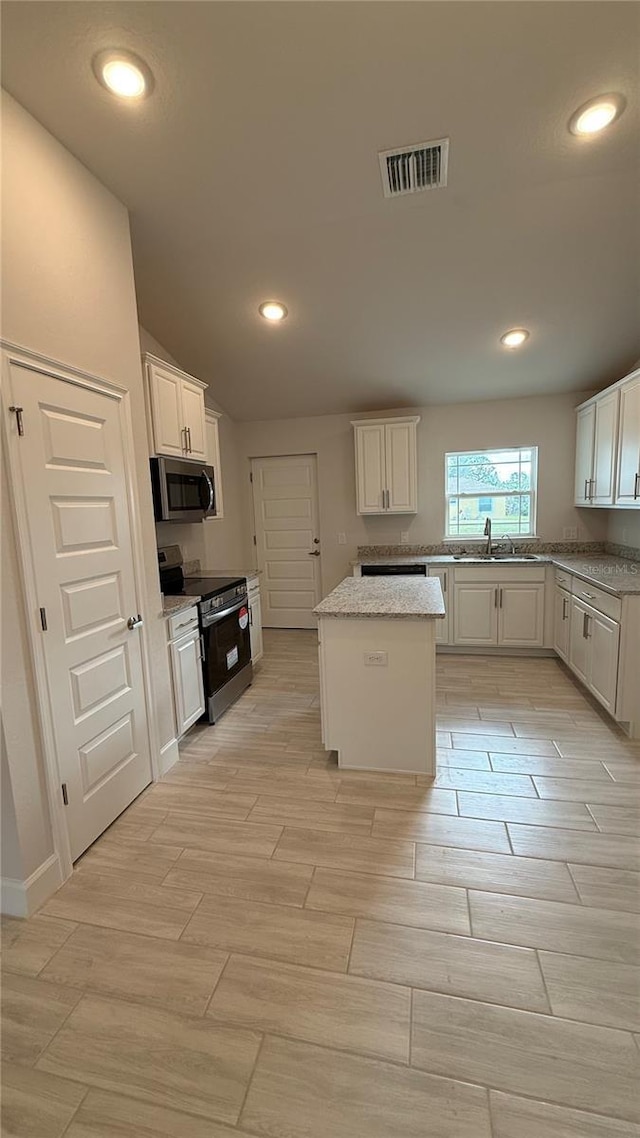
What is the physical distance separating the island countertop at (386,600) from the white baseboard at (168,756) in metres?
1.22

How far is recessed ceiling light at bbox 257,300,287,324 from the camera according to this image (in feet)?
11.4

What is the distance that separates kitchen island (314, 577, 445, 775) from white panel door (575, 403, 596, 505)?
2.65 meters

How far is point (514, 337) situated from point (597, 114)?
1.79 metres

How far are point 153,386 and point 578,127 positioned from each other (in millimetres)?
2595

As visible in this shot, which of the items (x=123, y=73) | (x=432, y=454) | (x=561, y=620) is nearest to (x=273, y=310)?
(x=123, y=73)

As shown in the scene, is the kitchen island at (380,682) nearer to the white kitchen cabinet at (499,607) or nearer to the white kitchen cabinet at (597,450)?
the white kitchen cabinet at (499,607)

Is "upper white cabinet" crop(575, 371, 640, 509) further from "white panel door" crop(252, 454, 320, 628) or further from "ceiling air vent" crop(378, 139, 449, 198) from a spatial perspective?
"white panel door" crop(252, 454, 320, 628)

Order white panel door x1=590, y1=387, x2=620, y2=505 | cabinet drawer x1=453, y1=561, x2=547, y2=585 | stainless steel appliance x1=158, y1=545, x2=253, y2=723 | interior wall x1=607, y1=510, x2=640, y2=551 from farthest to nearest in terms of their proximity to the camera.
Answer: cabinet drawer x1=453, y1=561, x2=547, y2=585
interior wall x1=607, y1=510, x2=640, y2=551
white panel door x1=590, y1=387, x2=620, y2=505
stainless steel appliance x1=158, y1=545, x2=253, y2=723

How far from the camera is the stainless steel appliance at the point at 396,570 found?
4637mm

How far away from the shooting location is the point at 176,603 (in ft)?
9.53

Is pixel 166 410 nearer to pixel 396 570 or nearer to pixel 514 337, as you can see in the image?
pixel 396 570

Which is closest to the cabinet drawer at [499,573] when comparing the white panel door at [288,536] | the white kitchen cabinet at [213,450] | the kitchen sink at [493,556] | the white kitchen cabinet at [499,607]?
the white kitchen cabinet at [499,607]

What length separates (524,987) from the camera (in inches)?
56.5

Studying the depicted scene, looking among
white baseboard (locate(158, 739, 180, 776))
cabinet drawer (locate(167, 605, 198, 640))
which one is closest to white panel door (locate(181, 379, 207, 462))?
cabinet drawer (locate(167, 605, 198, 640))
